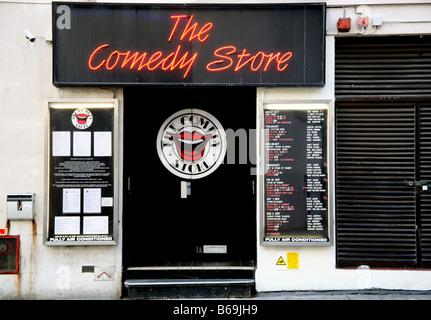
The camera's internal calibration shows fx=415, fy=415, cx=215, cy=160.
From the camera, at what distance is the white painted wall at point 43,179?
20.2ft

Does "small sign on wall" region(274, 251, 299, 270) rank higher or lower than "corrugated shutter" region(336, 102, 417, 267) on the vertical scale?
lower

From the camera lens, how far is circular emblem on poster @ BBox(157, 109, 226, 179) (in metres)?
6.65

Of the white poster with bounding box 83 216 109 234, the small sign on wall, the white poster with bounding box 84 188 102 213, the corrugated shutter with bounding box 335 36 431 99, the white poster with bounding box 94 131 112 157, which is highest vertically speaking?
the corrugated shutter with bounding box 335 36 431 99

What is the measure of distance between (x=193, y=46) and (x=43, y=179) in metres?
2.98

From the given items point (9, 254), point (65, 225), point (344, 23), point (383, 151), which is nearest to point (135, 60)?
point (65, 225)

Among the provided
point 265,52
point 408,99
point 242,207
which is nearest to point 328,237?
point 242,207

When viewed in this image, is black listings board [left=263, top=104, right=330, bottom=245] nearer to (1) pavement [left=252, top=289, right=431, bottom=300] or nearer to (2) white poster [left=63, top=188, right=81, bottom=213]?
(1) pavement [left=252, top=289, right=431, bottom=300]

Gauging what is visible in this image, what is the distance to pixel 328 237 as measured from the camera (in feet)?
20.1

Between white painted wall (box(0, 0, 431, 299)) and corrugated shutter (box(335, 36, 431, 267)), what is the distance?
249 millimetres

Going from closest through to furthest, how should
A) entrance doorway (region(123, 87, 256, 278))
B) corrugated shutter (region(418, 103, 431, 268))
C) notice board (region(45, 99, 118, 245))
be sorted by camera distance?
1. notice board (region(45, 99, 118, 245))
2. corrugated shutter (region(418, 103, 431, 268))
3. entrance doorway (region(123, 87, 256, 278))

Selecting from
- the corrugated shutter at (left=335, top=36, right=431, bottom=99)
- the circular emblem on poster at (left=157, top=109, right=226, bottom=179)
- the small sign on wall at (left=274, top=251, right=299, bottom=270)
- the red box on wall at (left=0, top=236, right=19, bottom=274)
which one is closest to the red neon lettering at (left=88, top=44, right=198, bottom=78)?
the circular emblem on poster at (left=157, top=109, right=226, bottom=179)
